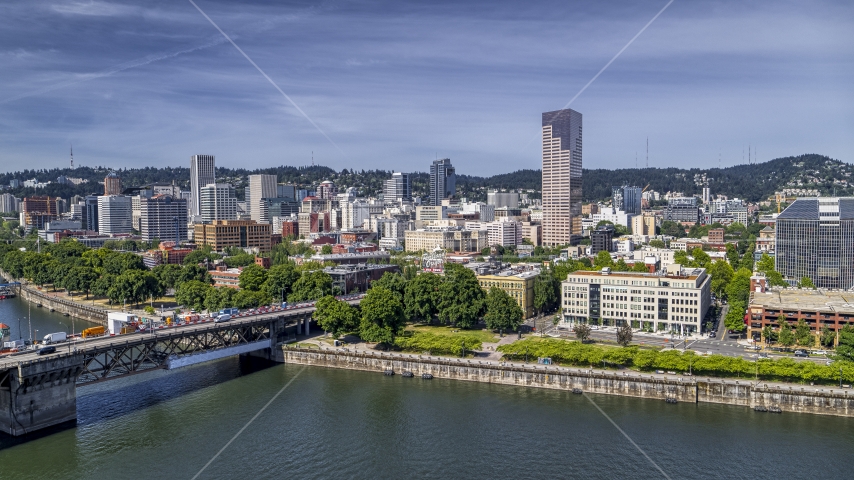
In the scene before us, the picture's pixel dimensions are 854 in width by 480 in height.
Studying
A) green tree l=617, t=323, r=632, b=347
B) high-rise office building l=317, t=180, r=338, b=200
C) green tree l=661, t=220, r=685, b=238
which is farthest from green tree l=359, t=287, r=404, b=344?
high-rise office building l=317, t=180, r=338, b=200

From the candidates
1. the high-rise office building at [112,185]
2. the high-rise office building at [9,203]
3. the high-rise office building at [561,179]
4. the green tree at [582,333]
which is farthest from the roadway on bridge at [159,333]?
the high-rise office building at [9,203]

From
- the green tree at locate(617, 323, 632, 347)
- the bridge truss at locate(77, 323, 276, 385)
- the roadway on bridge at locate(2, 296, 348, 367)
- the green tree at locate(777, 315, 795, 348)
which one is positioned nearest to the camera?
the roadway on bridge at locate(2, 296, 348, 367)

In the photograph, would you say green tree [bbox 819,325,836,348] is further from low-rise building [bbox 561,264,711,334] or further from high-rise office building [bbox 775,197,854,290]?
high-rise office building [bbox 775,197,854,290]

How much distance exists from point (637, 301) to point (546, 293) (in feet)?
23.4

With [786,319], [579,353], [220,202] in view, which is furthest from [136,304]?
[220,202]

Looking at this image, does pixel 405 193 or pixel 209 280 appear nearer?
pixel 209 280

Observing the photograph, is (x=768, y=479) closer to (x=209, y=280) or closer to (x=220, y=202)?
(x=209, y=280)

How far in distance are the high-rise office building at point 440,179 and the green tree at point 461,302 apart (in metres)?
119

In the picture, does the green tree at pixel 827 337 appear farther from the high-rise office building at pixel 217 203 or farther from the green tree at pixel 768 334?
the high-rise office building at pixel 217 203

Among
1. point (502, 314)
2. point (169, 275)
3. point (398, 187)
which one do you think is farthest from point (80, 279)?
point (398, 187)

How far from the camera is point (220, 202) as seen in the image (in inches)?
4929

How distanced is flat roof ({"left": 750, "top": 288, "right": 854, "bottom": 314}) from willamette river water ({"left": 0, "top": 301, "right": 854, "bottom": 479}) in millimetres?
11997

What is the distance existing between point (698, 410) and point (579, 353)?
5663mm

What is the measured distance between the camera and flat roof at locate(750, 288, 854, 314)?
117 ft
